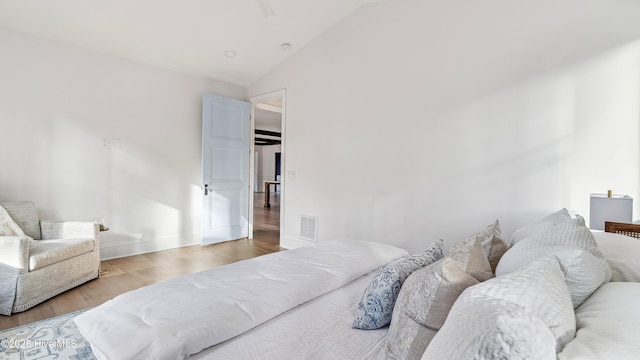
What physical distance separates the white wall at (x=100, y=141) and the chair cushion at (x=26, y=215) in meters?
0.33

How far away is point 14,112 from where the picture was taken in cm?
313

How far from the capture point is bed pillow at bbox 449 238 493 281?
1.01 m

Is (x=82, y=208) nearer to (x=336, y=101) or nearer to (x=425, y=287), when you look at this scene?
(x=336, y=101)

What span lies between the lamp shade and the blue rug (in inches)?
126

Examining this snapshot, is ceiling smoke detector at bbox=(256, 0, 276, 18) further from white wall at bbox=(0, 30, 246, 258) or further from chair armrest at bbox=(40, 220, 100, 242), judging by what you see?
chair armrest at bbox=(40, 220, 100, 242)

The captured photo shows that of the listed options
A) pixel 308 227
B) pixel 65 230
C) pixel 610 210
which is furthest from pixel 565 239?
pixel 65 230

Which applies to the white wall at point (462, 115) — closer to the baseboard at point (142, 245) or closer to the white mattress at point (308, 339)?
→ the baseboard at point (142, 245)

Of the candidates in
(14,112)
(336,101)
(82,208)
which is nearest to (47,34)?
(14,112)

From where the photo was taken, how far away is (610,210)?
6.06 ft

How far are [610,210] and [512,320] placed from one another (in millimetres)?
2011

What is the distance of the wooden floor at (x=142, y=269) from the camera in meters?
2.40

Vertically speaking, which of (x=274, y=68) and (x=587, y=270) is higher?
(x=274, y=68)

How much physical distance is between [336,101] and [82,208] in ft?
11.1

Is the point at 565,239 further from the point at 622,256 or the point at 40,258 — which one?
the point at 40,258
